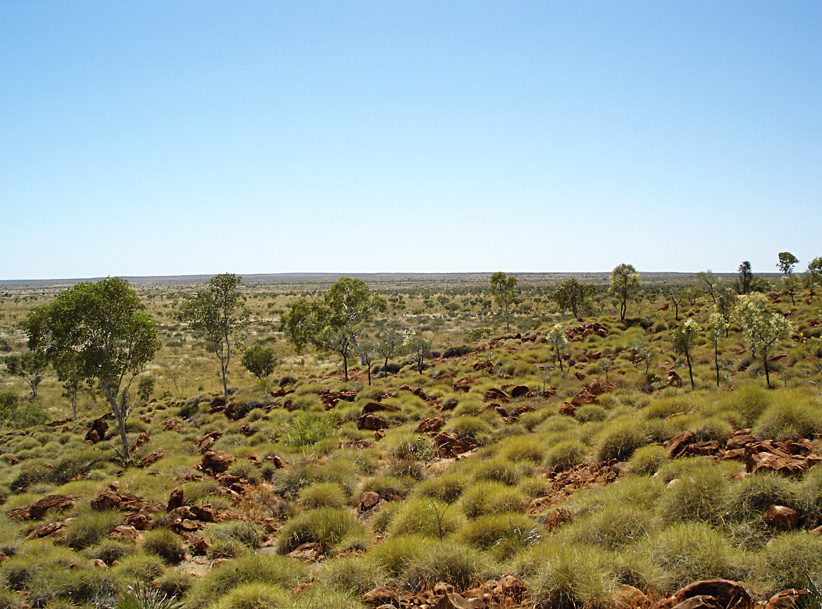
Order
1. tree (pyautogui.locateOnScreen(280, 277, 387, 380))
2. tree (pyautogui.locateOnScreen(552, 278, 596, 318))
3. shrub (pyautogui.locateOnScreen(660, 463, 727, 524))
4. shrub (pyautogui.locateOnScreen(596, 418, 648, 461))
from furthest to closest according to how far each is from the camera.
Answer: tree (pyautogui.locateOnScreen(552, 278, 596, 318)) → tree (pyautogui.locateOnScreen(280, 277, 387, 380)) → shrub (pyautogui.locateOnScreen(596, 418, 648, 461)) → shrub (pyautogui.locateOnScreen(660, 463, 727, 524))

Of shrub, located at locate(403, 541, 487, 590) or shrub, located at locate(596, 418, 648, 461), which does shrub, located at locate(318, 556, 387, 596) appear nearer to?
shrub, located at locate(403, 541, 487, 590)

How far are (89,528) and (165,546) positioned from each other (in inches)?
66.0

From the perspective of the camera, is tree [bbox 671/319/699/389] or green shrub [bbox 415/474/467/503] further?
tree [bbox 671/319/699/389]

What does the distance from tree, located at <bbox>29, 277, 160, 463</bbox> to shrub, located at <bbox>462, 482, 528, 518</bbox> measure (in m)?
14.0

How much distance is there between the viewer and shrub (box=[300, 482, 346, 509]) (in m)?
9.69

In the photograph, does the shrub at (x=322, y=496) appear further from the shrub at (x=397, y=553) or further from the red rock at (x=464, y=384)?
the red rock at (x=464, y=384)

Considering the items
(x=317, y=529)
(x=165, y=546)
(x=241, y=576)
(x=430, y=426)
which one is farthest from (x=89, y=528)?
(x=430, y=426)

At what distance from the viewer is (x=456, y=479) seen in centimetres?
984

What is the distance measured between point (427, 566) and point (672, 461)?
514cm

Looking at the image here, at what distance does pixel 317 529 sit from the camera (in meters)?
8.28

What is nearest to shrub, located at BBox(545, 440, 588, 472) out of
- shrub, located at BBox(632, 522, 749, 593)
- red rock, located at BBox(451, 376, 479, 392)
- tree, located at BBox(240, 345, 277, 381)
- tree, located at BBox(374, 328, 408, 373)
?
shrub, located at BBox(632, 522, 749, 593)

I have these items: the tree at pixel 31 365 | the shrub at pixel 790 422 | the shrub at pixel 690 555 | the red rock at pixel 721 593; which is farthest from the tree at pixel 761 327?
the tree at pixel 31 365

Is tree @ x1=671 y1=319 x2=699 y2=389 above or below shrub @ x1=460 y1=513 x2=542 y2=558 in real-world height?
above

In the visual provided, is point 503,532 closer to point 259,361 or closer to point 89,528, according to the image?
point 89,528
